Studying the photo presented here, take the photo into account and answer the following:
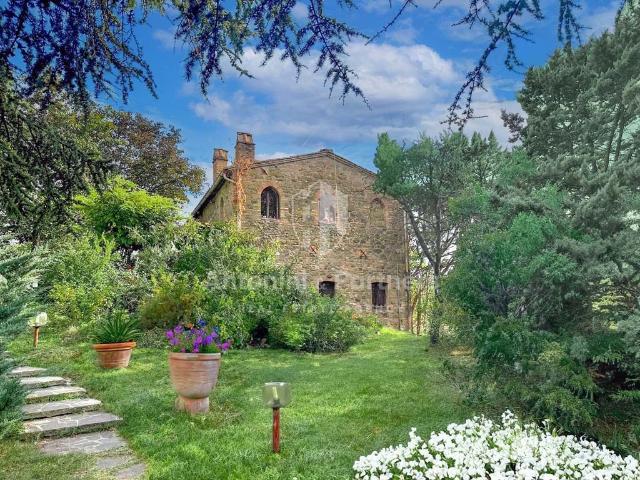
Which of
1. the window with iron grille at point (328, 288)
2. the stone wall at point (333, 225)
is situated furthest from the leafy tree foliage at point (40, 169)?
the window with iron grille at point (328, 288)

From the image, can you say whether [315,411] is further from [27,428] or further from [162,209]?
[162,209]

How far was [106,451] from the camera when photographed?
4.87 metres

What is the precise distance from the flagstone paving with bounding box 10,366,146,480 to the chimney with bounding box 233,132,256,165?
11.9 metres

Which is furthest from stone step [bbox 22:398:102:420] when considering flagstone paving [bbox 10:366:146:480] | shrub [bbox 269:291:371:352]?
shrub [bbox 269:291:371:352]

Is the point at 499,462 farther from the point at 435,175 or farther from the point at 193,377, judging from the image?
the point at 435,175

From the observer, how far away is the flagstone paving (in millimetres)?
4570

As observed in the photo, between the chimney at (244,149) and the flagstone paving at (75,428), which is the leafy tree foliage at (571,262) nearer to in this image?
the flagstone paving at (75,428)

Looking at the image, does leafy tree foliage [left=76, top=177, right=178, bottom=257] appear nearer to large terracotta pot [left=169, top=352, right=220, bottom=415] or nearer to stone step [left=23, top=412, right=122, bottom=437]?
stone step [left=23, top=412, right=122, bottom=437]

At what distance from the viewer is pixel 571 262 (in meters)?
5.69

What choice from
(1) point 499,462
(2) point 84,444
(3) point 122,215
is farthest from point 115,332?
(3) point 122,215

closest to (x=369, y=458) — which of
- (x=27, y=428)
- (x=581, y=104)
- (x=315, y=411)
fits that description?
(x=315, y=411)

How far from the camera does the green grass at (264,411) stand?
4488 mm

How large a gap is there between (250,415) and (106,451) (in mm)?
1837

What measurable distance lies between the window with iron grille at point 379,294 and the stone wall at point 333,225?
199 mm
